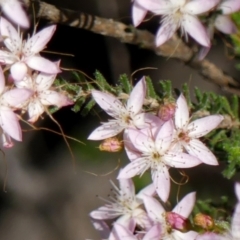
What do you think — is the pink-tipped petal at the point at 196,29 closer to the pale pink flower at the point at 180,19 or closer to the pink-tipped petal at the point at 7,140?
the pale pink flower at the point at 180,19

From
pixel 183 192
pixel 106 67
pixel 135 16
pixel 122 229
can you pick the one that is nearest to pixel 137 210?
pixel 122 229

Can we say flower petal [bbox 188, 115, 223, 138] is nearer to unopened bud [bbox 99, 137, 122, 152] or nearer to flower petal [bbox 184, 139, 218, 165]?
flower petal [bbox 184, 139, 218, 165]

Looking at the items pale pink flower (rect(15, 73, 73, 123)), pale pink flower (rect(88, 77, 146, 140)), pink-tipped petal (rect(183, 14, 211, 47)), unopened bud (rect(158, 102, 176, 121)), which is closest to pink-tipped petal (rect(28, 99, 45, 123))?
pale pink flower (rect(15, 73, 73, 123))

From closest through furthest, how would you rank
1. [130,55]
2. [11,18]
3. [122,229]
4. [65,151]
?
1. [11,18]
2. [122,229]
3. [130,55]
4. [65,151]

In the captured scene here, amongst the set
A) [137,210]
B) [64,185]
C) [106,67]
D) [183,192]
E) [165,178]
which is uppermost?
[165,178]

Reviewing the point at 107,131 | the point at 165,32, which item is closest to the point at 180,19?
the point at 165,32

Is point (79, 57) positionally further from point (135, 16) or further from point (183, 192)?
point (135, 16)

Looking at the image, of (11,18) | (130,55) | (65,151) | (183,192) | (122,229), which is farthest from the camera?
(65,151)
